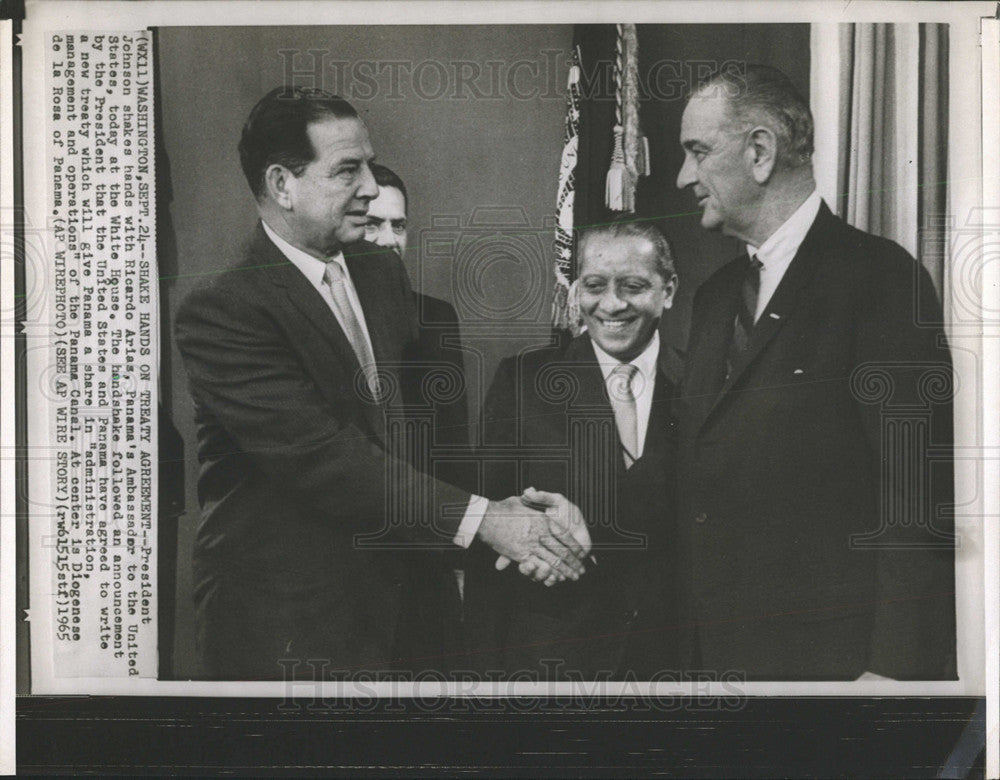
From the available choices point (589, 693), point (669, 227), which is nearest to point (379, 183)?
point (669, 227)

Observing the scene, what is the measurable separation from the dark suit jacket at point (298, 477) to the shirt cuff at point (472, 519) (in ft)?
0.07

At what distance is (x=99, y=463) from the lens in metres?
2.14

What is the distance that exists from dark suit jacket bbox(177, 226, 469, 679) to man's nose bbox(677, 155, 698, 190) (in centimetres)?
73

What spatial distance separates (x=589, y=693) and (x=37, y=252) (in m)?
1.76

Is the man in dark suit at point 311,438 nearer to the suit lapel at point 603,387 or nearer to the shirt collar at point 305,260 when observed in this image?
the shirt collar at point 305,260

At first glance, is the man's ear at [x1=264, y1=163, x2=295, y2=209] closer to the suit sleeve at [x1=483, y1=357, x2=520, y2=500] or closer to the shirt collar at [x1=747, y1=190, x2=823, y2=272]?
the suit sleeve at [x1=483, y1=357, x2=520, y2=500]

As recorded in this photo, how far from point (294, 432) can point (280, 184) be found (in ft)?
2.03

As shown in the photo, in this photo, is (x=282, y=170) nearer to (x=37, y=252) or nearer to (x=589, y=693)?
(x=37, y=252)

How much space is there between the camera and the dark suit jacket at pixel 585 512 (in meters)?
2.12

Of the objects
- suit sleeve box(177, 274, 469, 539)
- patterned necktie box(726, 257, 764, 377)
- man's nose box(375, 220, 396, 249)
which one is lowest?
suit sleeve box(177, 274, 469, 539)

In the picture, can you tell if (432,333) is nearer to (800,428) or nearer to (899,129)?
(800,428)

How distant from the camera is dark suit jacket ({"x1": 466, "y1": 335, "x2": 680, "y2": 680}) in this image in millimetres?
2117

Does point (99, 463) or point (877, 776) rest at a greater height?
point (99, 463)

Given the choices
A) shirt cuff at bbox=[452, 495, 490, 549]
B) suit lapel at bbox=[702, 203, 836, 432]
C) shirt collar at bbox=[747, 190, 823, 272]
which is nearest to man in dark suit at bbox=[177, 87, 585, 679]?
shirt cuff at bbox=[452, 495, 490, 549]
